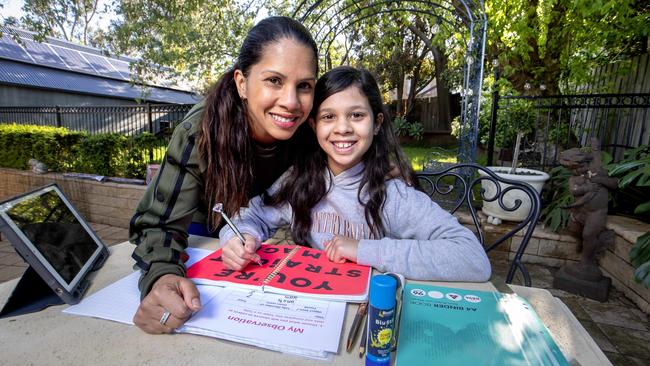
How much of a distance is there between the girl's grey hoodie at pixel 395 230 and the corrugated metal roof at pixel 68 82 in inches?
339

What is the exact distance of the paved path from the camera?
6.09 ft

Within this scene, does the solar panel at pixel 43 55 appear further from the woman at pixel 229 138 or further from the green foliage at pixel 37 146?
the woman at pixel 229 138

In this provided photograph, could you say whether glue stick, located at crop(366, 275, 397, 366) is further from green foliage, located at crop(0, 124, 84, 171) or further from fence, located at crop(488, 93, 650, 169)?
green foliage, located at crop(0, 124, 84, 171)

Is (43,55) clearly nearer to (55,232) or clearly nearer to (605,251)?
(55,232)

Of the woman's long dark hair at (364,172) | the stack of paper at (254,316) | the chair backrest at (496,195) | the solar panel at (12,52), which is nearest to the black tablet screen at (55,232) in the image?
the stack of paper at (254,316)

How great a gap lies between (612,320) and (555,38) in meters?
3.53

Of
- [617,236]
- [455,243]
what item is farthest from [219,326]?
[617,236]

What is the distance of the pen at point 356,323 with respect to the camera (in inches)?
26.1

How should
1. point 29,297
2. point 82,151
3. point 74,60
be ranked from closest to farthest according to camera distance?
1. point 29,297
2. point 82,151
3. point 74,60

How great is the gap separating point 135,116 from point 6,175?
6.56 ft

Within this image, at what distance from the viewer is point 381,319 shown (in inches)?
22.3

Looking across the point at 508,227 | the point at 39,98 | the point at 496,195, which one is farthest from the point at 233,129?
the point at 39,98

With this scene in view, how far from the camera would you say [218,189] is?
1.21m

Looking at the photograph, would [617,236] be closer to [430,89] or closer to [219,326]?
[219,326]
